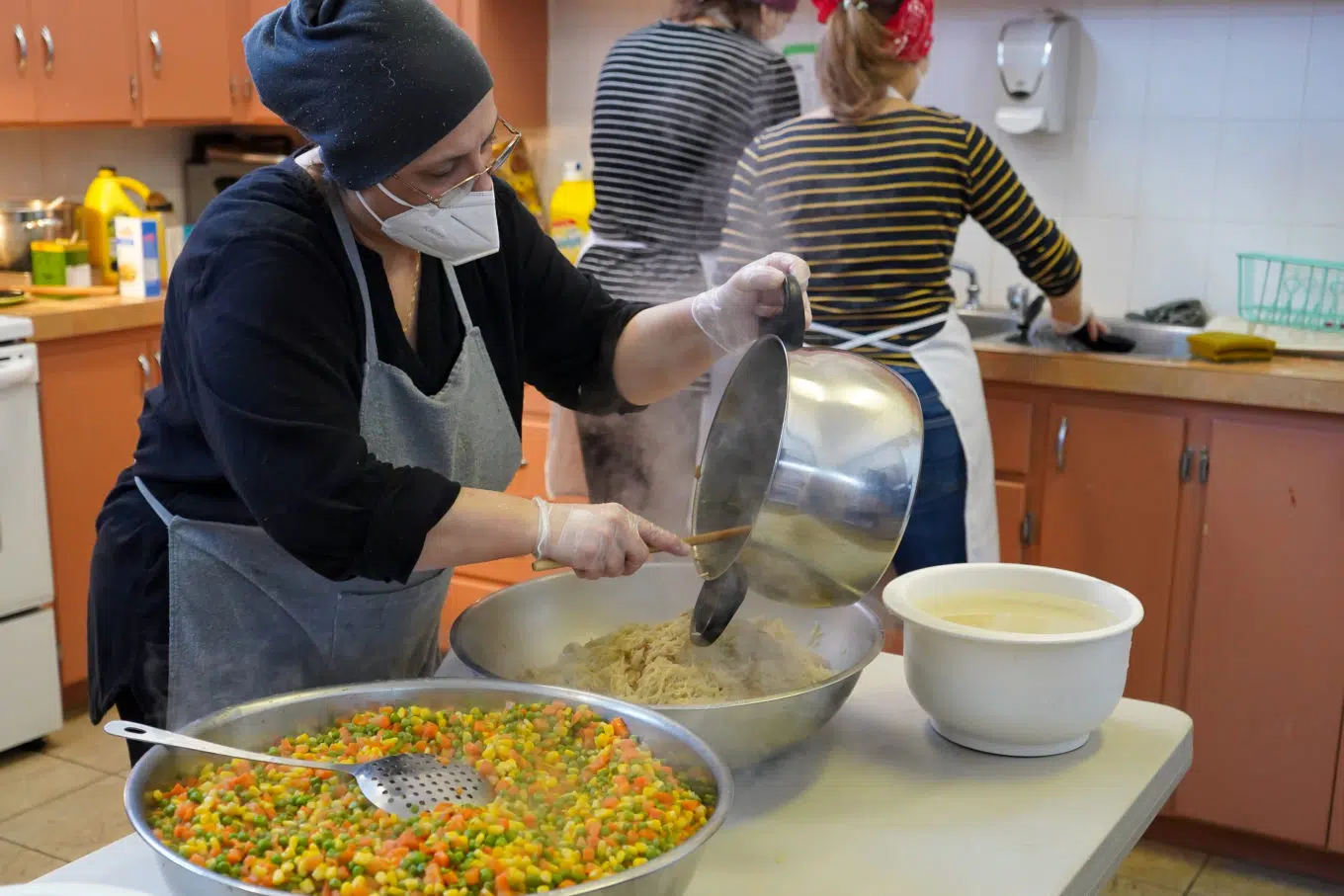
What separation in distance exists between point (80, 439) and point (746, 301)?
7.02ft

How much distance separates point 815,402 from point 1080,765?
41 centimetres

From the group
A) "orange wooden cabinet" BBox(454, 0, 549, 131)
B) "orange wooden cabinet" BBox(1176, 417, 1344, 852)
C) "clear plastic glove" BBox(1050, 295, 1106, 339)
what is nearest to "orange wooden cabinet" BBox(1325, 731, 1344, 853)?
"orange wooden cabinet" BBox(1176, 417, 1344, 852)

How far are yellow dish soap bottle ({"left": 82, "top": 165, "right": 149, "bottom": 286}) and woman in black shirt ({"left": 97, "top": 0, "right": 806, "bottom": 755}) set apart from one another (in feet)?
7.17

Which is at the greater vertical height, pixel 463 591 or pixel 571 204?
pixel 571 204

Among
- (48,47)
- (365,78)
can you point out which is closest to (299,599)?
(365,78)

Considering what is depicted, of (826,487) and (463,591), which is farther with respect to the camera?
(463,591)

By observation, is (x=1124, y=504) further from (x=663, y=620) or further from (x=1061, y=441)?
(x=663, y=620)

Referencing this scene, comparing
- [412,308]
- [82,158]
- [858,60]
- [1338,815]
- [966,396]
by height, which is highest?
[858,60]

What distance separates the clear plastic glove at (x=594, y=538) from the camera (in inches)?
45.9

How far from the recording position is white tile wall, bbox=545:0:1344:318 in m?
2.83

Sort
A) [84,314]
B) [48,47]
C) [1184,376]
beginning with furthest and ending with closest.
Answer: [48,47], [84,314], [1184,376]

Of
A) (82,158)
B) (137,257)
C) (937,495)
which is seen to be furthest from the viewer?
(82,158)

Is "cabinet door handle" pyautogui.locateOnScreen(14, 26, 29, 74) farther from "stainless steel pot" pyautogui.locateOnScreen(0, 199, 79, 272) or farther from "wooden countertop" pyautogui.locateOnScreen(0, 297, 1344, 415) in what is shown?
"wooden countertop" pyautogui.locateOnScreen(0, 297, 1344, 415)

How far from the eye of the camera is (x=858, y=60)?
7.24ft
